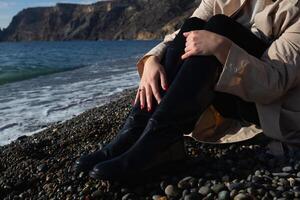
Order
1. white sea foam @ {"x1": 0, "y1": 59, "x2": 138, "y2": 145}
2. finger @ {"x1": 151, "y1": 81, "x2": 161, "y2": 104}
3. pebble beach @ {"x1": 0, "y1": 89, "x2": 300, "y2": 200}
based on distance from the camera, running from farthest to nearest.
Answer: white sea foam @ {"x1": 0, "y1": 59, "x2": 138, "y2": 145}
finger @ {"x1": 151, "y1": 81, "x2": 161, "y2": 104}
pebble beach @ {"x1": 0, "y1": 89, "x2": 300, "y2": 200}

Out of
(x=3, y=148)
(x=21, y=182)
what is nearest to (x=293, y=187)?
(x=21, y=182)

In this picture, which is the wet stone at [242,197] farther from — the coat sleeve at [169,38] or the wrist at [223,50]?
the coat sleeve at [169,38]

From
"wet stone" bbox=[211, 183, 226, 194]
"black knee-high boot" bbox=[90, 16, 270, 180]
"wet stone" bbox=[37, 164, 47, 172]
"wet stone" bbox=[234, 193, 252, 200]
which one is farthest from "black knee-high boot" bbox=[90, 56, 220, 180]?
"wet stone" bbox=[37, 164, 47, 172]

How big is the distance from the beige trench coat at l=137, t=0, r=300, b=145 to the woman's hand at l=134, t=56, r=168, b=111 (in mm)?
193

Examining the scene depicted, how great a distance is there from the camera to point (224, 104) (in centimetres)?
300

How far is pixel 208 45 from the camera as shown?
263 cm

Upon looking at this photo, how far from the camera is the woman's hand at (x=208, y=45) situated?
2.62 metres

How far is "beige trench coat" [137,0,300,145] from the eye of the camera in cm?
262

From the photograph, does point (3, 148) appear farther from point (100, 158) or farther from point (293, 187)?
point (293, 187)

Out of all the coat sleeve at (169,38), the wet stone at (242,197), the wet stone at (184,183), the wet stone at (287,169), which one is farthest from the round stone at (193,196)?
the coat sleeve at (169,38)

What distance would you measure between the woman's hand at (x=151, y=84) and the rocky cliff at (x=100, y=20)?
89.4 meters

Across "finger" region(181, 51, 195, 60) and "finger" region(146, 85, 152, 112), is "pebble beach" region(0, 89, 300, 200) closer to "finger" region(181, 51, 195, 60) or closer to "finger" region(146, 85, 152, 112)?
"finger" region(146, 85, 152, 112)

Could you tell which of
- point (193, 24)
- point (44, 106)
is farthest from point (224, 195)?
point (44, 106)

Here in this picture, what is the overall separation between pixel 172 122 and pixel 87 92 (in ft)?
29.5
